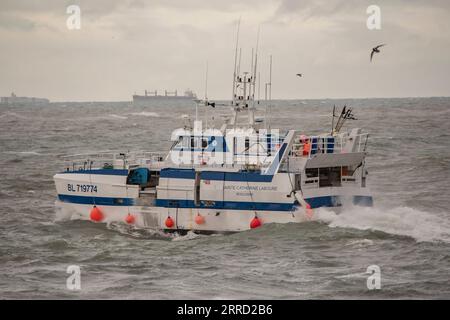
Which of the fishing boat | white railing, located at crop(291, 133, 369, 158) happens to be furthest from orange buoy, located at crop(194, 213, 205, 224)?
white railing, located at crop(291, 133, 369, 158)

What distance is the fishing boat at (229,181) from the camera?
101 feet

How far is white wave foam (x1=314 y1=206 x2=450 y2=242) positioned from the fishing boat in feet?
1.64

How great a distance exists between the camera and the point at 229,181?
30953mm

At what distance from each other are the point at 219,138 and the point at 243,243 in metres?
5.09

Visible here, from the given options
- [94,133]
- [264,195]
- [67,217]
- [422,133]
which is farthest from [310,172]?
[94,133]

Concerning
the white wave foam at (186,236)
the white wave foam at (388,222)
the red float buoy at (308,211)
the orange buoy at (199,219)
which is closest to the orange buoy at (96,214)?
the white wave foam at (186,236)

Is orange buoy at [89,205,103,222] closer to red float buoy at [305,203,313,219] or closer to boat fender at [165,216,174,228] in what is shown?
boat fender at [165,216,174,228]

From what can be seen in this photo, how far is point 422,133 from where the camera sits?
8944 cm

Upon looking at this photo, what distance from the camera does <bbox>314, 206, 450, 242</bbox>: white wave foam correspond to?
30.6 metres

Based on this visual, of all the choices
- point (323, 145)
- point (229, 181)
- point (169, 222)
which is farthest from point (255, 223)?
point (323, 145)

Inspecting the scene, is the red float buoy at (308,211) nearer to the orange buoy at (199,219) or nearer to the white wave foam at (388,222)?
the white wave foam at (388,222)

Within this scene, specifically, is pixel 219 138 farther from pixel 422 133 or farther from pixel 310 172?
pixel 422 133

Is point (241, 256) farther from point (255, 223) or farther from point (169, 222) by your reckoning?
point (169, 222)
